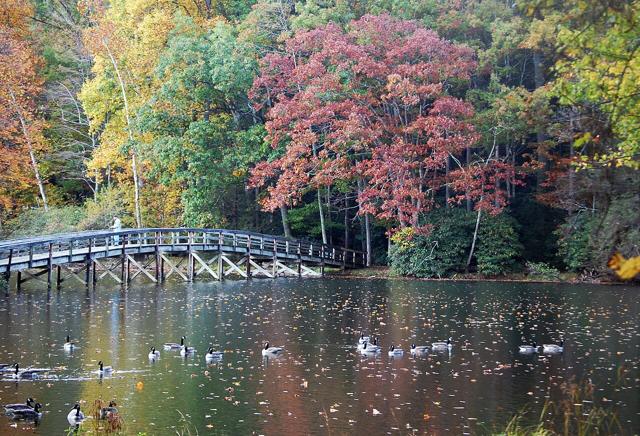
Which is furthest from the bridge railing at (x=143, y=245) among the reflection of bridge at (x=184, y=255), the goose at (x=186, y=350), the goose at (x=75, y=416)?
the goose at (x=75, y=416)

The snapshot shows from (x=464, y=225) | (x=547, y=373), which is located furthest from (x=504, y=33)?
(x=547, y=373)

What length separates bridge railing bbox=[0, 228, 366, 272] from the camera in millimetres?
30891

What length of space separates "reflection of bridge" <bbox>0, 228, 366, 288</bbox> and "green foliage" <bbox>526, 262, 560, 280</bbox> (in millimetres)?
8646

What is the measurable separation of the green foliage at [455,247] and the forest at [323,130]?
8 centimetres

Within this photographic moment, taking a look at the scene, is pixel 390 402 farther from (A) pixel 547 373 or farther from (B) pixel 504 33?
(B) pixel 504 33

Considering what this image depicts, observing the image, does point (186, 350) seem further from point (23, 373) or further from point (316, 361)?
point (23, 373)

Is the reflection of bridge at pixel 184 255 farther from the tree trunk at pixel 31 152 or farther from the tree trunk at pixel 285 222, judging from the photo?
the tree trunk at pixel 31 152

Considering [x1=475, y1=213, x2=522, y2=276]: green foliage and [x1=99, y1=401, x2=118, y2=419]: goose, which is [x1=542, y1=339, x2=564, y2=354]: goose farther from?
[x1=475, y1=213, x2=522, y2=276]: green foliage

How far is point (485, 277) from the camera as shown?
3878cm

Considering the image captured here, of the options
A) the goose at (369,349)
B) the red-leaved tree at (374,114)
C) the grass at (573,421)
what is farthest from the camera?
the red-leaved tree at (374,114)

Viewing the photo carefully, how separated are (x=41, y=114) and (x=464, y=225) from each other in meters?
24.7

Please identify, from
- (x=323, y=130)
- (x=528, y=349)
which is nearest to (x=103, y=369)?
(x=528, y=349)

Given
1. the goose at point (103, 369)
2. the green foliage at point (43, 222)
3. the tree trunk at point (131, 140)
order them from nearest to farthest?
the goose at point (103, 369), the green foliage at point (43, 222), the tree trunk at point (131, 140)

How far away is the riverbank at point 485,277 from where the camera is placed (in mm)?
36594
